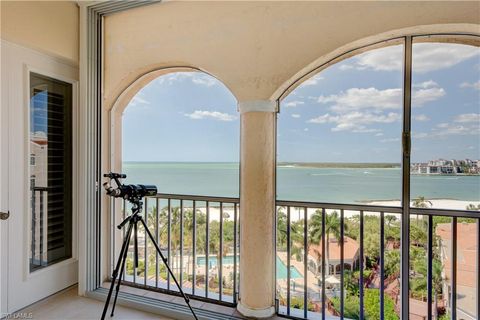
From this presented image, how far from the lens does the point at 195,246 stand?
2.59 m

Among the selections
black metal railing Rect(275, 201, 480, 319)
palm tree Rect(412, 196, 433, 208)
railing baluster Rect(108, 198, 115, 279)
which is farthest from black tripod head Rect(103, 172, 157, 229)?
palm tree Rect(412, 196, 433, 208)

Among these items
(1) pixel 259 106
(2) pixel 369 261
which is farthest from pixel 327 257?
(1) pixel 259 106

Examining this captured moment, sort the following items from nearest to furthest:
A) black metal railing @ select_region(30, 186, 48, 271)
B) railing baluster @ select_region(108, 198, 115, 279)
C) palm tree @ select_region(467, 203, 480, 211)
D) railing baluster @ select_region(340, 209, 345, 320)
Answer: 1. palm tree @ select_region(467, 203, 480, 211)
2. railing baluster @ select_region(340, 209, 345, 320)
3. black metal railing @ select_region(30, 186, 48, 271)
4. railing baluster @ select_region(108, 198, 115, 279)

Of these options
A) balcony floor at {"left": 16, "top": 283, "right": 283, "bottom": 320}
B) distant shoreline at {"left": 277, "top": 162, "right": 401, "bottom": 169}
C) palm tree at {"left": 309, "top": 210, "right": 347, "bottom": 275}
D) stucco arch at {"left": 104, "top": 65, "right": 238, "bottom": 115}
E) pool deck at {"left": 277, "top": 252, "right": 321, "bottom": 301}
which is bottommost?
balcony floor at {"left": 16, "top": 283, "right": 283, "bottom": 320}

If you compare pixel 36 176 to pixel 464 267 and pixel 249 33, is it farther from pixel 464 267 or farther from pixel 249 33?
pixel 464 267

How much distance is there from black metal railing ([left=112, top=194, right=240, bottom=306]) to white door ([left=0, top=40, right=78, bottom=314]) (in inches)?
19.4

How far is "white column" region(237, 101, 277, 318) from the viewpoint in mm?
2033

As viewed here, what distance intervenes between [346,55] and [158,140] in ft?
7.03

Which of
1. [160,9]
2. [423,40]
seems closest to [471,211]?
[423,40]

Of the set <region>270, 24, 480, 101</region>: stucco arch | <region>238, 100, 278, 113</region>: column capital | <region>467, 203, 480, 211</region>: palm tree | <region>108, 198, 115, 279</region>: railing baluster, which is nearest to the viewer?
<region>270, 24, 480, 101</region>: stucco arch

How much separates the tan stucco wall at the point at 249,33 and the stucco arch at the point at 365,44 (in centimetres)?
2

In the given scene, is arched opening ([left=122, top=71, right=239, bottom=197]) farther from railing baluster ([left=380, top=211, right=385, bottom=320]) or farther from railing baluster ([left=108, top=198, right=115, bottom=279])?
railing baluster ([left=380, top=211, right=385, bottom=320])

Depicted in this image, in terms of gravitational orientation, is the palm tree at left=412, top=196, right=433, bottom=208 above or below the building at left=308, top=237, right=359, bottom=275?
above

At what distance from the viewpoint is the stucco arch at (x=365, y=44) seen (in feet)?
5.47
